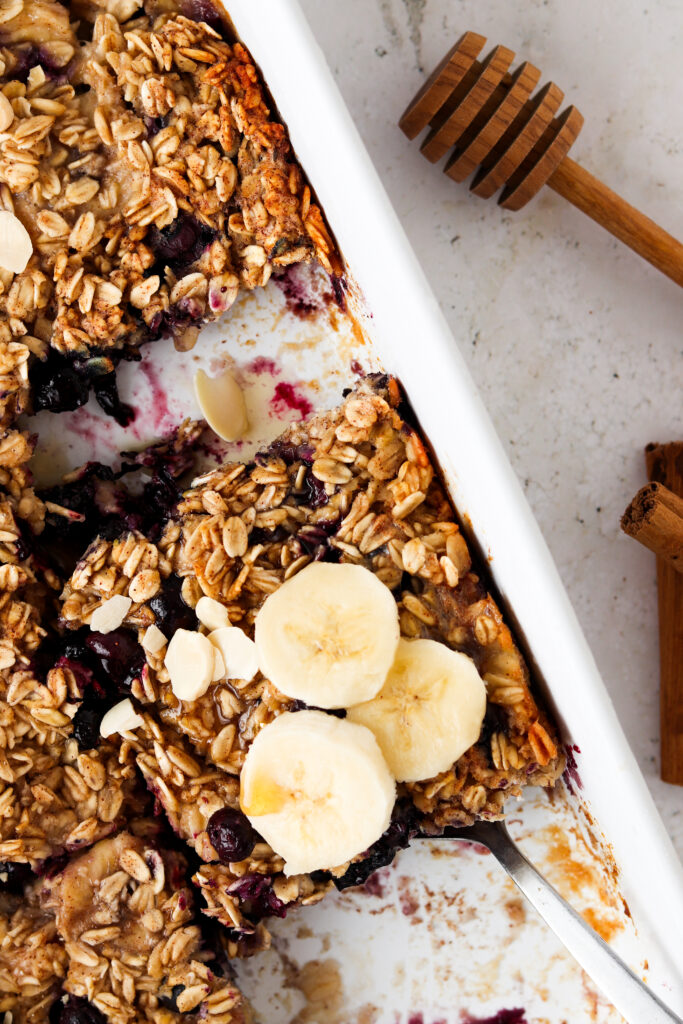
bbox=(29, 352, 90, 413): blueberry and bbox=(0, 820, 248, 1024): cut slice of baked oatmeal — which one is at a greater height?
bbox=(29, 352, 90, 413): blueberry

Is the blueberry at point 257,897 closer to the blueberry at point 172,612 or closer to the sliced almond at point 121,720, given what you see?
the sliced almond at point 121,720

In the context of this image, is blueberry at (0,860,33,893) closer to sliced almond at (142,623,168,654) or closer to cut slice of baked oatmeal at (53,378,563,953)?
cut slice of baked oatmeal at (53,378,563,953)

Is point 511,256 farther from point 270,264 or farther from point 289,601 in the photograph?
point 289,601

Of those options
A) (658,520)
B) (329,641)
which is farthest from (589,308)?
(329,641)

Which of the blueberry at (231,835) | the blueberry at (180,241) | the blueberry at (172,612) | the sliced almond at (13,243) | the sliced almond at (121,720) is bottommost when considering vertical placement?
the sliced almond at (121,720)

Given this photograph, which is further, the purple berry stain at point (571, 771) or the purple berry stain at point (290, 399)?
the purple berry stain at point (290, 399)

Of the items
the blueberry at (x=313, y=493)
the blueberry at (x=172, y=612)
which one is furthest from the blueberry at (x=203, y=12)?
the blueberry at (x=172, y=612)

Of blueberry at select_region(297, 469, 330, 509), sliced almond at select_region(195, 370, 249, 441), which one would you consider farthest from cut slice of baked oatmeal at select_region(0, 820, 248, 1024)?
sliced almond at select_region(195, 370, 249, 441)
